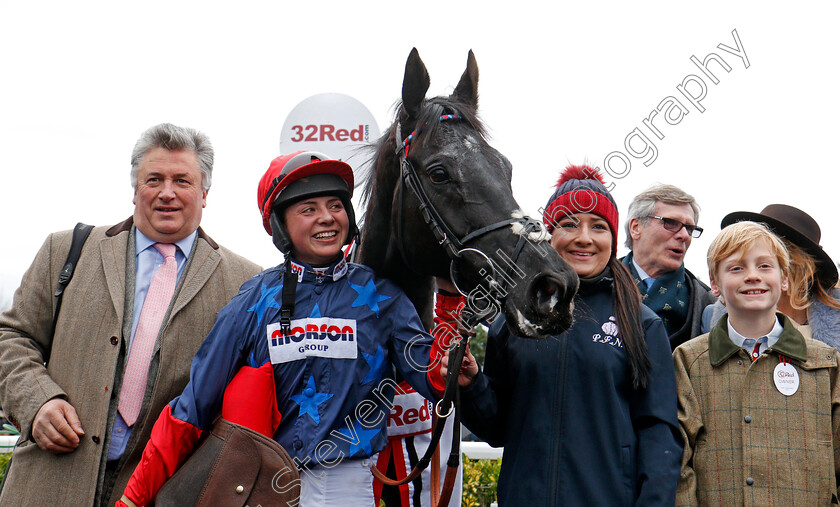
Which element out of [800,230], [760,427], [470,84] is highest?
[470,84]

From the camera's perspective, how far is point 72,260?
2953mm

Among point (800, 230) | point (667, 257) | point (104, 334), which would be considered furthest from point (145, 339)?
point (800, 230)

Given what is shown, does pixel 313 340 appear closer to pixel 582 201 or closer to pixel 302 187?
pixel 302 187

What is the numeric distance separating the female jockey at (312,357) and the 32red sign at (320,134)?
13.8 ft

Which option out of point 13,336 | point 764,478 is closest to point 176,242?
point 13,336

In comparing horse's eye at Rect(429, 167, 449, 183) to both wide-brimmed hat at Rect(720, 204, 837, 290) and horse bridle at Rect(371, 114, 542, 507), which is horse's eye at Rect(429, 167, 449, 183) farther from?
wide-brimmed hat at Rect(720, 204, 837, 290)

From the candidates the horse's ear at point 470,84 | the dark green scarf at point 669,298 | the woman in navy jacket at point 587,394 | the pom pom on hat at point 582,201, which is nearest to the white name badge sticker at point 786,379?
the woman in navy jacket at point 587,394

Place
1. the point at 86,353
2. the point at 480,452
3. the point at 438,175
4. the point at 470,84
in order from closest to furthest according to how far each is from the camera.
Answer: the point at 438,175 < the point at 86,353 < the point at 470,84 < the point at 480,452

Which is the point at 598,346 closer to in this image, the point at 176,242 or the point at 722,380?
the point at 722,380

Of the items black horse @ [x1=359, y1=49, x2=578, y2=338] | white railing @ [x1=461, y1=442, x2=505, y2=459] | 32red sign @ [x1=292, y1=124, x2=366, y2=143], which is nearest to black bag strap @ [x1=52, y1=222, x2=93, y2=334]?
→ black horse @ [x1=359, y1=49, x2=578, y2=338]

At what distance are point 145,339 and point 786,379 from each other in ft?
8.24

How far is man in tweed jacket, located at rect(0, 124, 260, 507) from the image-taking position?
104 inches

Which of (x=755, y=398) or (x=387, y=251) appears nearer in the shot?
(x=755, y=398)

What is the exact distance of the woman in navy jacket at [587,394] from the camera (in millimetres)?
2348
